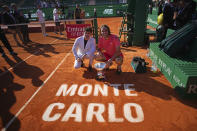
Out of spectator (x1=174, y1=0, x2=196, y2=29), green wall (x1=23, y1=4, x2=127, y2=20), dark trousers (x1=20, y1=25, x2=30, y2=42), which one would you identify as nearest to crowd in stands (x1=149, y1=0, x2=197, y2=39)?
spectator (x1=174, y1=0, x2=196, y2=29)

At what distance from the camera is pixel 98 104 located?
365 cm

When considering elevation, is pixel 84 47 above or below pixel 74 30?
below

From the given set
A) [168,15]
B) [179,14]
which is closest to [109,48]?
[179,14]

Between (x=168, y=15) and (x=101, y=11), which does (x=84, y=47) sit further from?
(x=101, y=11)

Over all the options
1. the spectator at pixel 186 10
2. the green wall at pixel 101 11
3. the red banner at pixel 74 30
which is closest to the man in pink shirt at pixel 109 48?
the spectator at pixel 186 10

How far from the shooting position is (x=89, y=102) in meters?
3.74

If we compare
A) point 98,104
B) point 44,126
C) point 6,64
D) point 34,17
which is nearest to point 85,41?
point 98,104

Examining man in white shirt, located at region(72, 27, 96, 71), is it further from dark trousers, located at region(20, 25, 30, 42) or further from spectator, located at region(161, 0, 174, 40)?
dark trousers, located at region(20, 25, 30, 42)

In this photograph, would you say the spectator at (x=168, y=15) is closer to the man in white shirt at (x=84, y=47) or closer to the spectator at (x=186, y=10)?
the spectator at (x=186, y=10)

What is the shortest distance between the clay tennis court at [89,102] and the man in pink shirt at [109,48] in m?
→ 0.70

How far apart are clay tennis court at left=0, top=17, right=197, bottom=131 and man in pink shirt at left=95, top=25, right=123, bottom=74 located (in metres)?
0.70

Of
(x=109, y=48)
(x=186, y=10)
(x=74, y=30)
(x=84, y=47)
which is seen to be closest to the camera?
(x=109, y=48)

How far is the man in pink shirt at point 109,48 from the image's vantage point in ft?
15.1

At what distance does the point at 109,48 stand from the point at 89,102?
2212mm
